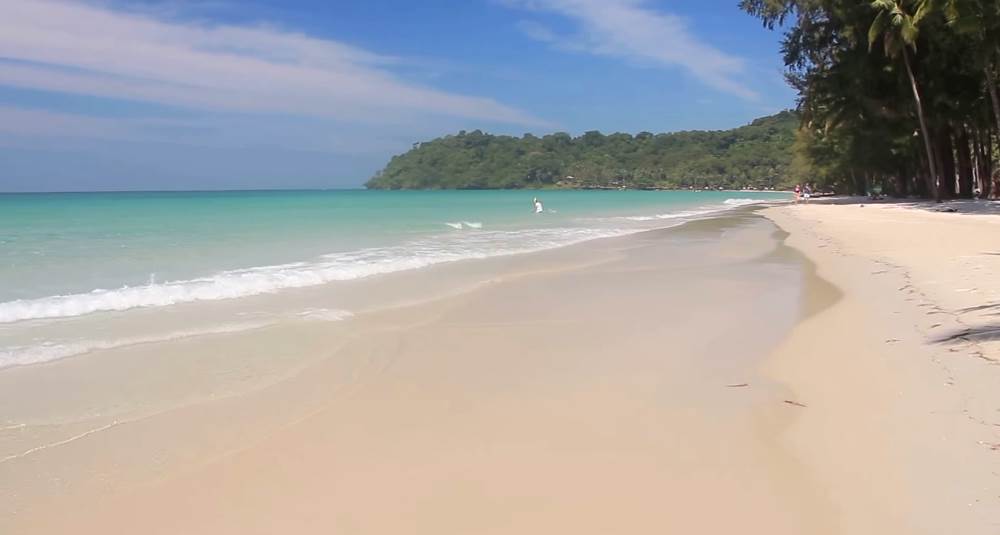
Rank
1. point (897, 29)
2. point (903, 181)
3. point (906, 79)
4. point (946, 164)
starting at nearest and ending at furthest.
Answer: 1. point (897, 29)
2. point (906, 79)
3. point (946, 164)
4. point (903, 181)

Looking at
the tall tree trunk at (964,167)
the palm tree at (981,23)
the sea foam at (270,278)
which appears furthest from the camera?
the tall tree trunk at (964,167)

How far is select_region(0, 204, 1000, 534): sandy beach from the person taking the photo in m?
3.35

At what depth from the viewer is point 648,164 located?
169250 millimetres

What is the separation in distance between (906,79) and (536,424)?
105 ft

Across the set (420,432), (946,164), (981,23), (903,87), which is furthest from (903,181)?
(420,432)

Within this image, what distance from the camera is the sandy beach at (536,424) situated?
3.35 m

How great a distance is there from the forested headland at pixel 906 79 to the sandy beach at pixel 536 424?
64.8ft

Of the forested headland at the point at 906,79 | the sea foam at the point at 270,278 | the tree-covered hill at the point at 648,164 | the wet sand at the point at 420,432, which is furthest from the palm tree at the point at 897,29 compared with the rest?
the tree-covered hill at the point at 648,164

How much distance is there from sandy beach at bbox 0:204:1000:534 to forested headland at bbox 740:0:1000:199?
19.8 meters

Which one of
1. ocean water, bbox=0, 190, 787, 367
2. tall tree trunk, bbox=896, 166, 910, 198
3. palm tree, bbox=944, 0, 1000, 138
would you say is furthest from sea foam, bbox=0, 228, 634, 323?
tall tree trunk, bbox=896, 166, 910, 198

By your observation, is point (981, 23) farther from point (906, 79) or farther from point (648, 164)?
point (648, 164)

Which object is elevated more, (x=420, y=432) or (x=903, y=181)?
(x=903, y=181)

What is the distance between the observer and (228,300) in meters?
10.2

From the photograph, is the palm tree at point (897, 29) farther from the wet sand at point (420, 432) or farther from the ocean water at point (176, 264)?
the wet sand at point (420, 432)
